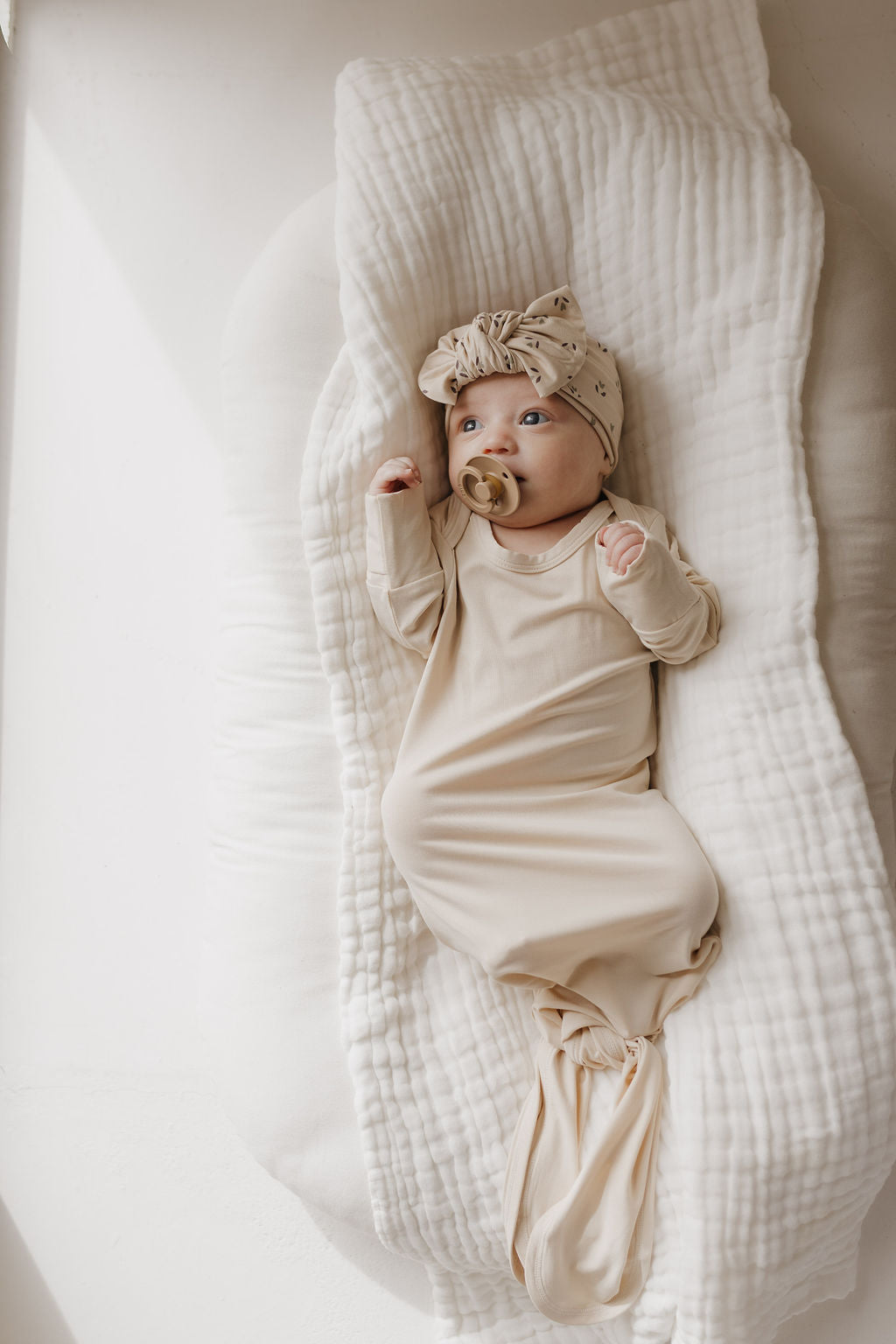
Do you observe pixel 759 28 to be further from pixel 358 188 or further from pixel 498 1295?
pixel 498 1295

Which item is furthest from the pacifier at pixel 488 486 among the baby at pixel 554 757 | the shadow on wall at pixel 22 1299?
the shadow on wall at pixel 22 1299

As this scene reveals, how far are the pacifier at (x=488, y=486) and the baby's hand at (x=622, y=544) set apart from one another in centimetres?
11

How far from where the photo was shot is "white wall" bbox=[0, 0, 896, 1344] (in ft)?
4.36

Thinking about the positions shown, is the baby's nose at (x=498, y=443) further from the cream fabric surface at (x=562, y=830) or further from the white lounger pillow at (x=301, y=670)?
the white lounger pillow at (x=301, y=670)

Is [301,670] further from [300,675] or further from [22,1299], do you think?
[22,1299]

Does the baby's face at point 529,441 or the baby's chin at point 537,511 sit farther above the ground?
the baby's face at point 529,441

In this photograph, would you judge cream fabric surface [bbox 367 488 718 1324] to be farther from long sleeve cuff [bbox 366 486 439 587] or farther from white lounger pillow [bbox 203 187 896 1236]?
white lounger pillow [bbox 203 187 896 1236]

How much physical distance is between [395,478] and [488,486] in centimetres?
10

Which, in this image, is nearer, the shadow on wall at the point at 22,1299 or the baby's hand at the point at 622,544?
the baby's hand at the point at 622,544

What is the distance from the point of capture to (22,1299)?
1.37 metres

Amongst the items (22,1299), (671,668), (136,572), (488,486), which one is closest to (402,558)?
(488,486)

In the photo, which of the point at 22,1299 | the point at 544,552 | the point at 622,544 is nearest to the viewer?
the point at 622,544

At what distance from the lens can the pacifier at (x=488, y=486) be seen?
115 cm

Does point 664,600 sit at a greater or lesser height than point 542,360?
lesser
